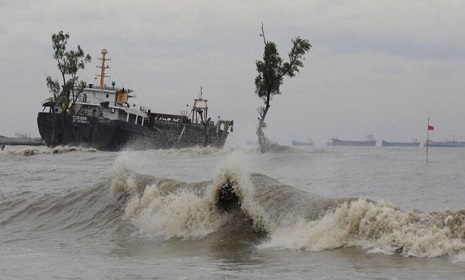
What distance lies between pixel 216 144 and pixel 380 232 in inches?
2693

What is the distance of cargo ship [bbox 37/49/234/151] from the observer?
6788cm

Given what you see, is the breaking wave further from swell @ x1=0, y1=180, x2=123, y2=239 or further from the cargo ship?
the cargo ship

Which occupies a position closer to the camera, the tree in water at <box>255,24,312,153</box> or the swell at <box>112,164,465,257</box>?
the swell at <box>112,164,465,257</box>

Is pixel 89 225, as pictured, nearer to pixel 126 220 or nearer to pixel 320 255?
pixel 126 220

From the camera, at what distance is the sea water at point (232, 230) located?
9656 mm

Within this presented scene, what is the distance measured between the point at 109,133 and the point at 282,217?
5520 cm

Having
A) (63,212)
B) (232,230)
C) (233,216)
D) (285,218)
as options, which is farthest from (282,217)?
(63,212)

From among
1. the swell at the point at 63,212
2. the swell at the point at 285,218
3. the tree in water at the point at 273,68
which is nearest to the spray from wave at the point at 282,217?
the swell at the point at 285,218

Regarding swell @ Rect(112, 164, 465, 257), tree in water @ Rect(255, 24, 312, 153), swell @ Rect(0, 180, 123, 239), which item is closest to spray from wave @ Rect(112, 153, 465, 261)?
swell @ Rect(112, 164, 465, 257)

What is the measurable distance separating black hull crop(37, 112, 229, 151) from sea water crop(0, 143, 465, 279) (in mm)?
43610

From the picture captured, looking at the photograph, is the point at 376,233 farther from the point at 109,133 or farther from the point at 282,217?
the point at 109,133

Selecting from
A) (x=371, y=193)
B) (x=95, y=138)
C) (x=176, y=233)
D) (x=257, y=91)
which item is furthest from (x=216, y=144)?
(x=176, y=233)

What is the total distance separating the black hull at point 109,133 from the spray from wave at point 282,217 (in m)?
48.4

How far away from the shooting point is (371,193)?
21.0 m
